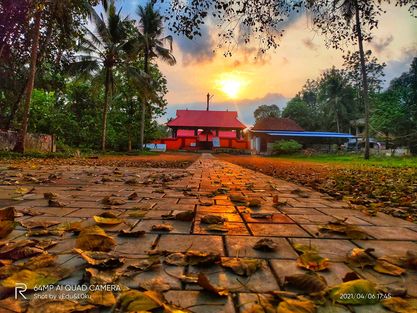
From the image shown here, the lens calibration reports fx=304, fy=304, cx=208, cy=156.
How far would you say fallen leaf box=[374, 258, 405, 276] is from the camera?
135cm

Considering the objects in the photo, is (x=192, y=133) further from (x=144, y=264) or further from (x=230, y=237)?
(x=144, y=264)

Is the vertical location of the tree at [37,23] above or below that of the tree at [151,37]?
below

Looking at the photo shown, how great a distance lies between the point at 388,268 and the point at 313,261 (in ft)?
1.07

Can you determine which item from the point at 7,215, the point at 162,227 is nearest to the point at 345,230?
the point at 162,227

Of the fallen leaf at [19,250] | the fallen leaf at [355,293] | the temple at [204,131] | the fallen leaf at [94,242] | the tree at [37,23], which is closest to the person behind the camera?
the fallen leaf at [355,293]

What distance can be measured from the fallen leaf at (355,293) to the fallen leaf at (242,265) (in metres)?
0.34

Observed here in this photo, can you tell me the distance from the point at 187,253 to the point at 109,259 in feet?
1.18

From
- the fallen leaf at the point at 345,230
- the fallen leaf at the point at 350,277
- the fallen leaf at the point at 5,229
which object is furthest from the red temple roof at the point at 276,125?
the fallen leaf at the point at 350,277

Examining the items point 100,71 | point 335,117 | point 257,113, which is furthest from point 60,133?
point 257,113

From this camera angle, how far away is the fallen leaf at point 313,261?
4.60ft

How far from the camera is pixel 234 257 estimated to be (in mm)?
1517

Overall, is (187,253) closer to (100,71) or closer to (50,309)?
(50,309)

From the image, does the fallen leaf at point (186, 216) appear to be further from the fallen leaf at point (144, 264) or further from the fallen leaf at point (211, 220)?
the fallen leaf at point (144, 264)

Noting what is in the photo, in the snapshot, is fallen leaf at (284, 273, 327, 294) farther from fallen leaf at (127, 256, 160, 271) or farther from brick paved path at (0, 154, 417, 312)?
fallen leaf at (127, 256, 160, 271)
